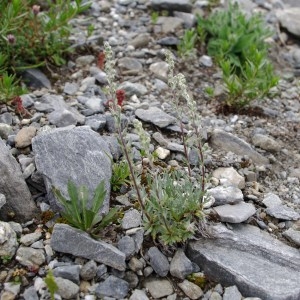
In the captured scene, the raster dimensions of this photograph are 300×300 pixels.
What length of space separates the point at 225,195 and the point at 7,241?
1.72 metres

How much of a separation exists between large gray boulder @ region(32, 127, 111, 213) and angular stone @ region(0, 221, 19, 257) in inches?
16.7

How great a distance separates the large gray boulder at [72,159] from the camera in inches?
163

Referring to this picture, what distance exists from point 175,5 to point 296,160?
3140 millimetres

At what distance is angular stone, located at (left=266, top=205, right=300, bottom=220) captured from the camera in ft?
14.6

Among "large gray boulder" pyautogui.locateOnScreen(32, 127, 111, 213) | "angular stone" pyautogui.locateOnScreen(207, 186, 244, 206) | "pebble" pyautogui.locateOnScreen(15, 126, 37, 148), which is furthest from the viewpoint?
"pebble" pyautogui.locateOnScreen(15, 126, 37, 148)

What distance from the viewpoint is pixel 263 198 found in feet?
15.2

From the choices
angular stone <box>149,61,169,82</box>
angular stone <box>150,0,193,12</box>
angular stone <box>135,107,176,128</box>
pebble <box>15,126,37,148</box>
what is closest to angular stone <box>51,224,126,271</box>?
pebble <box>15,126,37,148</box>

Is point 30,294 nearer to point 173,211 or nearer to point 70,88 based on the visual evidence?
point 173,211

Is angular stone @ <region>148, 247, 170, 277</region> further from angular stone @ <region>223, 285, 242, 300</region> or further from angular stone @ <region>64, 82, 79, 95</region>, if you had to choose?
angular stone @ <region>64, 82, 79, 95</region>

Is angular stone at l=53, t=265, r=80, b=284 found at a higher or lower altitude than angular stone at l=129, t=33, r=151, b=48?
lower

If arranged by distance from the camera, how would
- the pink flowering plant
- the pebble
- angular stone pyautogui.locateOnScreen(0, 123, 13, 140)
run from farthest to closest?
the pink flowering plant, angular stone pyautogui.locateOnScreen(0, 123, 13, 140), the pebble

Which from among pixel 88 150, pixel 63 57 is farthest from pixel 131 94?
pixel 88 150

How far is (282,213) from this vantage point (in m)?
4.46

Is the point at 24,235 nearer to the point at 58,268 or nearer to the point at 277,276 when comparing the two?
the point at 58,268
